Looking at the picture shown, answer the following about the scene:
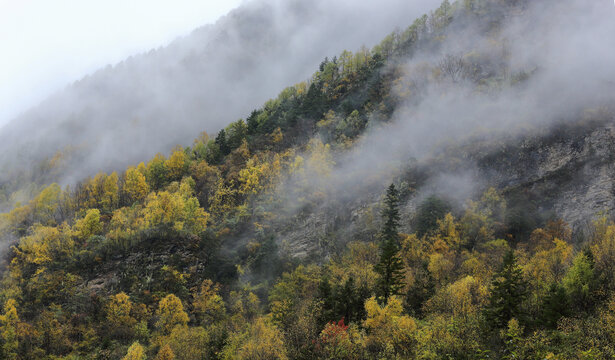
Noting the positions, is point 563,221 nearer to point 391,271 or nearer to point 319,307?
point 391,271

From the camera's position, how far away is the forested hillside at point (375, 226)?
40219 mm

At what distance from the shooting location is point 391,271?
51656 millimetres

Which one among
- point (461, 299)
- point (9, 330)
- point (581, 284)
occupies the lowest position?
point (461, 299)

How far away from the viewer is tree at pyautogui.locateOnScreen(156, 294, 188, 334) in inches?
2802

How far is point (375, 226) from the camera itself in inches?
3553

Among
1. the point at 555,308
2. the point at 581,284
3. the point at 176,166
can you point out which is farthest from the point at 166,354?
the point at 176,166

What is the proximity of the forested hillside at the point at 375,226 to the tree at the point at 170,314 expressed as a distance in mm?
287

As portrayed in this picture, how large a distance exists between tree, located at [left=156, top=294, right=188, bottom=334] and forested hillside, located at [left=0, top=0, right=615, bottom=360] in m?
0.29

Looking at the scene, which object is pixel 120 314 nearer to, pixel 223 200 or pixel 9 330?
pixel 9 330

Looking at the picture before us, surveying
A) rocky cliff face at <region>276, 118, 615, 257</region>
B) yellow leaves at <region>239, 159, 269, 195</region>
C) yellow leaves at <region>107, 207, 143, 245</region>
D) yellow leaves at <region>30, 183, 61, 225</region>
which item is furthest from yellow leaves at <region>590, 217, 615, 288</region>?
yellow leaves at <region>30, 183, 61, 225</region>

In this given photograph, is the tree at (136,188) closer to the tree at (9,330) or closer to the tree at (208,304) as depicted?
the tree at (9,330)

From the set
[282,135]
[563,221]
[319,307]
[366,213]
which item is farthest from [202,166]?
[563,221]

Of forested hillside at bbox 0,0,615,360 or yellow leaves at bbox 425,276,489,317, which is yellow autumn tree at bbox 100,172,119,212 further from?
yellow leaves at bbox 425,276,489,317

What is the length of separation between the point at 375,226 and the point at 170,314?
48.9 meters
